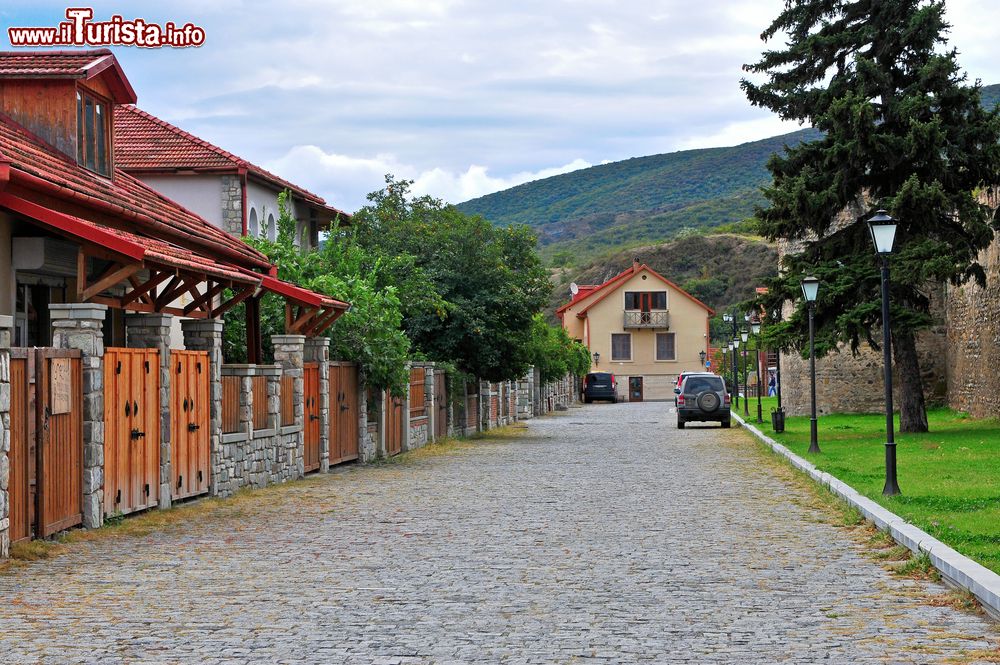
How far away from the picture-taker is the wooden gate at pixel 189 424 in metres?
15.6

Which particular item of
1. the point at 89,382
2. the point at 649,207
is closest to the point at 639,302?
the point at 89,382

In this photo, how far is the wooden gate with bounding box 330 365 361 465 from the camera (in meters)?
23.3

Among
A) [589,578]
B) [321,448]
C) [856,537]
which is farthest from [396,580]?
[321,448]

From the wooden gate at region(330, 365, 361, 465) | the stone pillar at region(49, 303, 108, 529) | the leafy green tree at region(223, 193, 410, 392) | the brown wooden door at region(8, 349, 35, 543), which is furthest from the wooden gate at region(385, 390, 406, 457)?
the brown wooden door at region(8, 349, 35, 543)

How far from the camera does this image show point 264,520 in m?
14.4

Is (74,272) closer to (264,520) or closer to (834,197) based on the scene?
(264,520)

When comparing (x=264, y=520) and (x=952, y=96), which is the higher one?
(x=952, y=96)

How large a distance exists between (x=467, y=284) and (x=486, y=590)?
26.8m

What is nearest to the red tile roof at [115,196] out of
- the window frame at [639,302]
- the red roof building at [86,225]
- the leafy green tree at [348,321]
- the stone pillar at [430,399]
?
the red roof building at [86,225]

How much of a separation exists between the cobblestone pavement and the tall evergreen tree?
1219 centimetres

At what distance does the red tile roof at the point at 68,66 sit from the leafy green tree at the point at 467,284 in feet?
46.7

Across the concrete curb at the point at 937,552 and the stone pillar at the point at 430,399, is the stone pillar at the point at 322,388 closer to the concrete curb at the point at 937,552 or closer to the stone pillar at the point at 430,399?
the concrete curb at the point at 937,552

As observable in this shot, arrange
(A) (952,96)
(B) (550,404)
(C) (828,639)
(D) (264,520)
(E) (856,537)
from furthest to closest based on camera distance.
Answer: (B) (550,404) < (A) (952,96) < (D) (264,520) < (E) (856,537) < (C) (828,639)

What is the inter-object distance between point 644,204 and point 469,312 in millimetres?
159615
